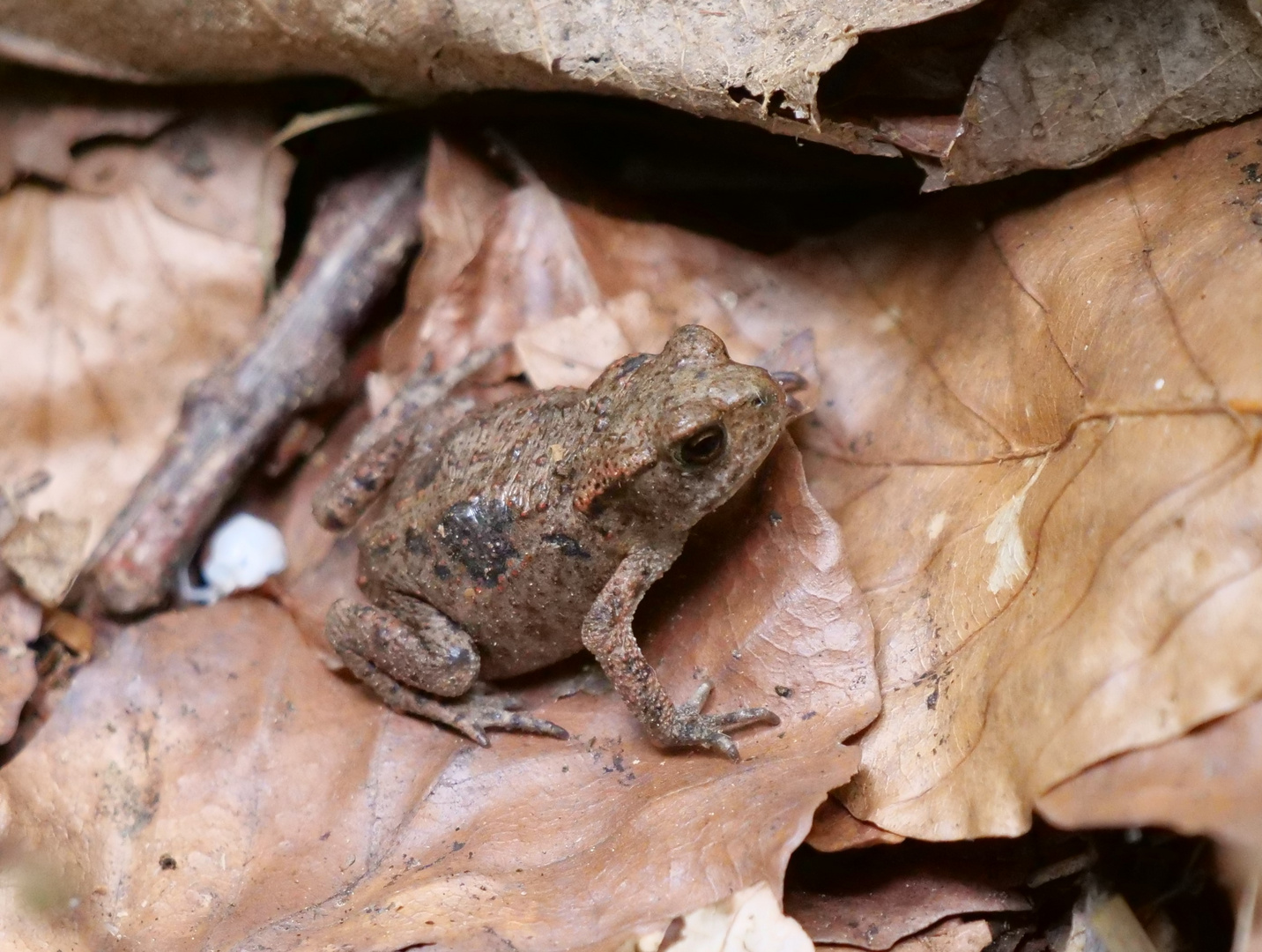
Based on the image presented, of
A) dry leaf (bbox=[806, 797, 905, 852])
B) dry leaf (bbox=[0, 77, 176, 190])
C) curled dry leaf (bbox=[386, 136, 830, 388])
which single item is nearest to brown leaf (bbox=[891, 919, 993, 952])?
dry leaf (bbox=[806, 797, 905, 852])

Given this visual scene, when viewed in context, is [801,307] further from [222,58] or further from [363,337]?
[222,58]

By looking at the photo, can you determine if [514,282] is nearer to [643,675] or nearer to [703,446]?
[703,446]

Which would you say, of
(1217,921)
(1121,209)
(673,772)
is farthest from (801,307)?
(1217,921)

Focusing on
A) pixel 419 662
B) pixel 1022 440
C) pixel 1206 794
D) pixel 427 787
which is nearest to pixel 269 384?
pixel 419 662

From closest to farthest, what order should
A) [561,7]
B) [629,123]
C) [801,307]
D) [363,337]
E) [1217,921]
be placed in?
[1217,921] < [561,7] < [801,307] < [629,123] < [363,337]

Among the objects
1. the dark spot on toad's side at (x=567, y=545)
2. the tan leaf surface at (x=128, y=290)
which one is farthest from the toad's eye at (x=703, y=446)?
the tan leaf surface at (x=128, y=290)
